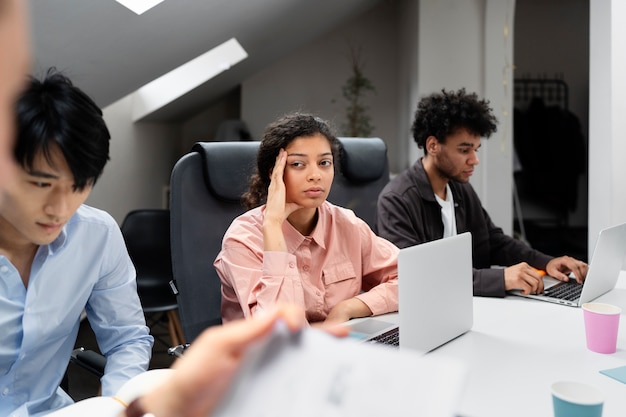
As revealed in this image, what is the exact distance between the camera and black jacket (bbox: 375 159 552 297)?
1.90 meters

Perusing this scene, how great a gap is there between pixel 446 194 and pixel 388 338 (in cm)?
108

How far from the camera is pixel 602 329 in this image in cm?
111

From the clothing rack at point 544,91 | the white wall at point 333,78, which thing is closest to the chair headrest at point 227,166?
the white wall at point 333,78

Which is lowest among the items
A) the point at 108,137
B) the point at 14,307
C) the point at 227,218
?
the point at 14,307

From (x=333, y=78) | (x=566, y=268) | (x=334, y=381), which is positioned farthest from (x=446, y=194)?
(x=333, y=78)

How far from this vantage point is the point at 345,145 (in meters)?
2.02

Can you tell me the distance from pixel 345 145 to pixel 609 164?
1252 mm

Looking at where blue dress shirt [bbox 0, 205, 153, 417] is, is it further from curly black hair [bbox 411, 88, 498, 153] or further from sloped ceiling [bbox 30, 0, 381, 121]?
curly black hair [bbox 411, 88, 498, 153]

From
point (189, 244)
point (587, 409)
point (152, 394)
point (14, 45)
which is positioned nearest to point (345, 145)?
point (189, 244)

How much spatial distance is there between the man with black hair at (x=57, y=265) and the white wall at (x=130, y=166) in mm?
1883

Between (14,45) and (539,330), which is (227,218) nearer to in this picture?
(539,330)

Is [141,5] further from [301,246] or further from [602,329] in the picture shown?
[602,329]

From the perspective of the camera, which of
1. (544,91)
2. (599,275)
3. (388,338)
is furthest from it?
(544,91)

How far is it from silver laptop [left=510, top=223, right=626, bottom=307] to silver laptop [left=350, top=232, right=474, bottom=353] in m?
0.37
